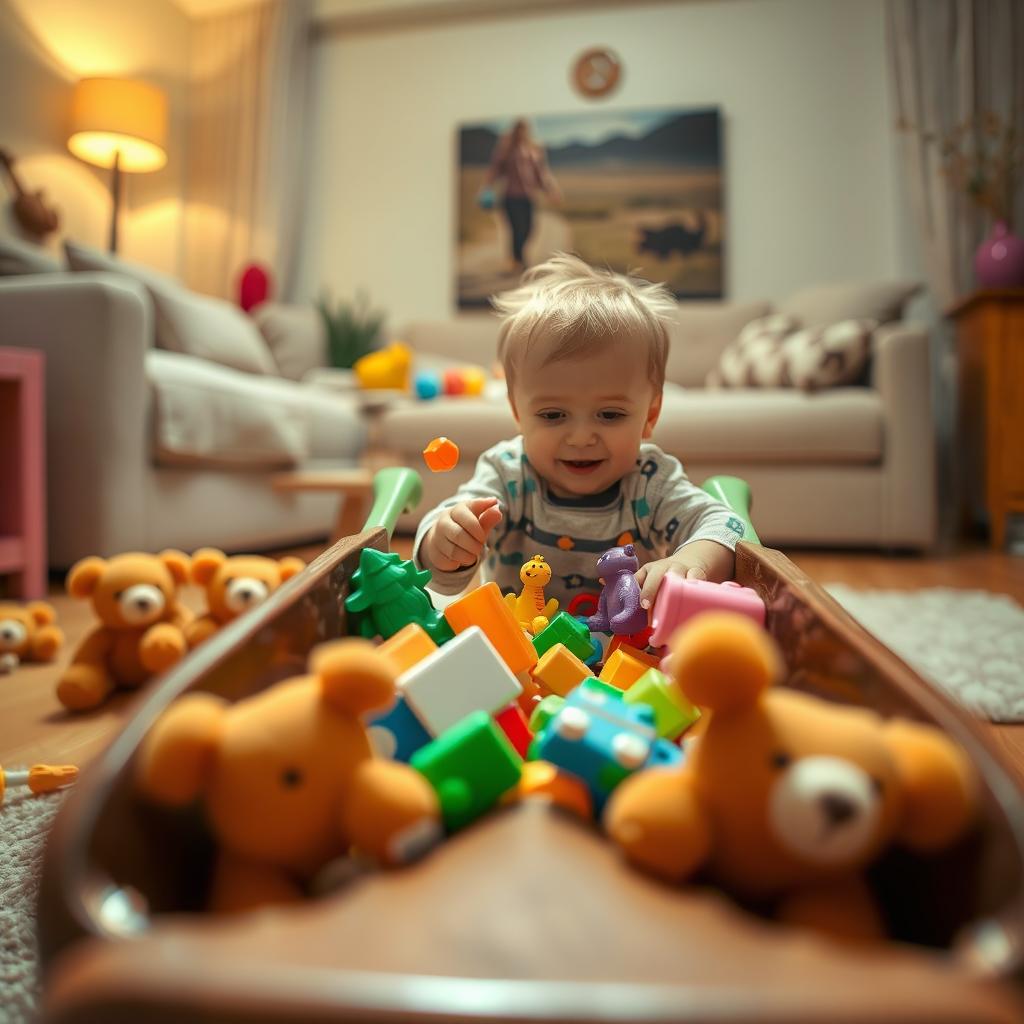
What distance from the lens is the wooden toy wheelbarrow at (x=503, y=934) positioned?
0.26m

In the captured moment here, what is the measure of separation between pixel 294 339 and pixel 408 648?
2.80 meters

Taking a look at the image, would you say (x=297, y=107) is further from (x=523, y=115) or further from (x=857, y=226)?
(x=857, y=226)

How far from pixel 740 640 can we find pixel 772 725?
4cm

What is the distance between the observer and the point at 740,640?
1.22 feet

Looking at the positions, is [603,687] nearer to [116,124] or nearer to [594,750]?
[594,750]

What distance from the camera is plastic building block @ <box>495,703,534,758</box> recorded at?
556 mm

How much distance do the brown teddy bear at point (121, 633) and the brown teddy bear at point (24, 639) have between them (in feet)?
0.63

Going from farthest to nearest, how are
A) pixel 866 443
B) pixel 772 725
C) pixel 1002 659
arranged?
pixel 866 443 → pixel 1002 659 → pixel 772 725

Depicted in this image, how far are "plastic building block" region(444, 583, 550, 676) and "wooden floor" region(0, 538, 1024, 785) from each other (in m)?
0.18

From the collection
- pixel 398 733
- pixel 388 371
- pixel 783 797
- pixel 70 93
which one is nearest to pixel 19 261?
pixel 388 371

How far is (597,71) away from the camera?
3.36 m

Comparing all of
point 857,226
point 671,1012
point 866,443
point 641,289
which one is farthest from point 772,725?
point 857,226

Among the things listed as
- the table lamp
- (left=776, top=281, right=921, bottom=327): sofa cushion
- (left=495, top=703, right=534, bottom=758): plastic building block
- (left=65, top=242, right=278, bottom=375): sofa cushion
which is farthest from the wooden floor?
the table lamp

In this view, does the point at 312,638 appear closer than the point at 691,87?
Yes
